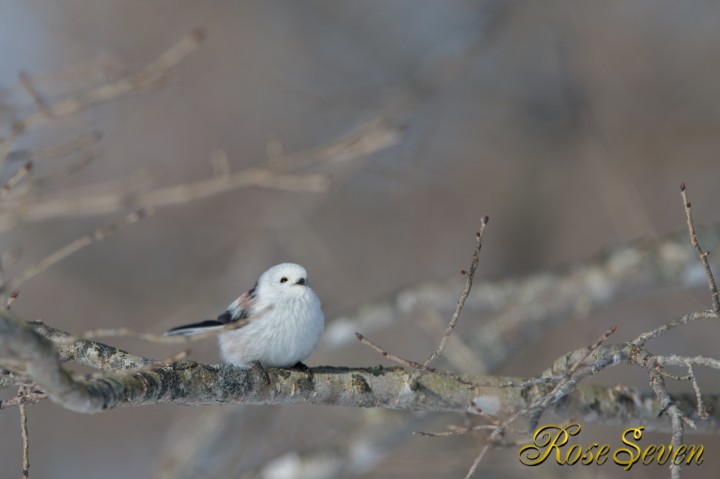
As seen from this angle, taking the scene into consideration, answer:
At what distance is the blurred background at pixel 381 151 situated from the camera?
7.32 meters

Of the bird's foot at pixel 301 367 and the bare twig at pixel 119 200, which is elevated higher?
the bare twig at pixel 119 200

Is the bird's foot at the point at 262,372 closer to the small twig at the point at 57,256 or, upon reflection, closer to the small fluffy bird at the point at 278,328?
the small fluffy bird at the point at 278,328

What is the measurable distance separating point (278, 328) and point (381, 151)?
4264 mm

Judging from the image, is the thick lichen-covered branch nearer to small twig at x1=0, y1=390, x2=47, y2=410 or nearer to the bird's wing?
small twig at x1=0, y1=390, x2=47, y2=410

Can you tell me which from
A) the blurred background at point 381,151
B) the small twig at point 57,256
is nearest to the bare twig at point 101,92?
the small twig at point 57,256

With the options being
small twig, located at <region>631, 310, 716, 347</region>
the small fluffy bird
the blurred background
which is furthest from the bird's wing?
the blurred background

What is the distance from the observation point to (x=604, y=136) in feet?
24.4

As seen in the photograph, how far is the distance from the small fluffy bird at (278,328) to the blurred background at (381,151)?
130 inches

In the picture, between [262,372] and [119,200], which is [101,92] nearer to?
[119,200]

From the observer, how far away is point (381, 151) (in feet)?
23.2

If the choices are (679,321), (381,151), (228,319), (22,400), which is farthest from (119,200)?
(381,151)

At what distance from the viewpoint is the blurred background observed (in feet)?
24.0

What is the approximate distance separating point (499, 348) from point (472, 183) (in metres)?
3.54

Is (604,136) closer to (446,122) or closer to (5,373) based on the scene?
(446,122)
